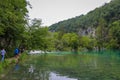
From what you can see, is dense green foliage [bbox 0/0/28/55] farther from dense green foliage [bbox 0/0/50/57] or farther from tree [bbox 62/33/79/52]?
tree [bbox 62/33/79/52]

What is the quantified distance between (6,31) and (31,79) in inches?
772

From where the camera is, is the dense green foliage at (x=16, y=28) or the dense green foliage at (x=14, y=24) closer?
the dense green foliage at (x=16, y=28)

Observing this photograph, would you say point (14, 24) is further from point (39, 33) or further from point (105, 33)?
point (105, 33)

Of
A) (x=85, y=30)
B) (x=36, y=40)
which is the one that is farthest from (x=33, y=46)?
(x=85, y=30)

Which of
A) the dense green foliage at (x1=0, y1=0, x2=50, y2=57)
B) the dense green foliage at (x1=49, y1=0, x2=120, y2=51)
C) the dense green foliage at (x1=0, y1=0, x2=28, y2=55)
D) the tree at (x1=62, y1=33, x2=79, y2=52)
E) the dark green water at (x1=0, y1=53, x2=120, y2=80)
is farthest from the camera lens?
the tree at (x1=62, y1=33, x2=79, y2=52)

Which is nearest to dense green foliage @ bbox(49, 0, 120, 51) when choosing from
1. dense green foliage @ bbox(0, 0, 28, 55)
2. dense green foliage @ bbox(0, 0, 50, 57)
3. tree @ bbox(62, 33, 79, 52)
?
tree @ bbox(62, 33, 79, 52)

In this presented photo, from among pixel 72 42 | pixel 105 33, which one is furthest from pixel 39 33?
pixel 72 42

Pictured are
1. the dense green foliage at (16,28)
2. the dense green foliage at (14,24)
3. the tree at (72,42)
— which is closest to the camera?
the dense green foliage at (16,28)

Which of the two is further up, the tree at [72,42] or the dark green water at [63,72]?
the tree at [72,42]

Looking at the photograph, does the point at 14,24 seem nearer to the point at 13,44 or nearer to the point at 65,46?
the point at 13,44

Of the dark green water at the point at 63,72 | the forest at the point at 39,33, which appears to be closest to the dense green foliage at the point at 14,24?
the forest at the point at 39,33

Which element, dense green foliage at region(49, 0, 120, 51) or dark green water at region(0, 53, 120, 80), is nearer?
dark green water at region(0, 53, 120, 80)

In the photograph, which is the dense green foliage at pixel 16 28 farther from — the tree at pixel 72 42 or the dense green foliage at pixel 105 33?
the tree at pixel 72 42

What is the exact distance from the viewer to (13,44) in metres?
49.0
